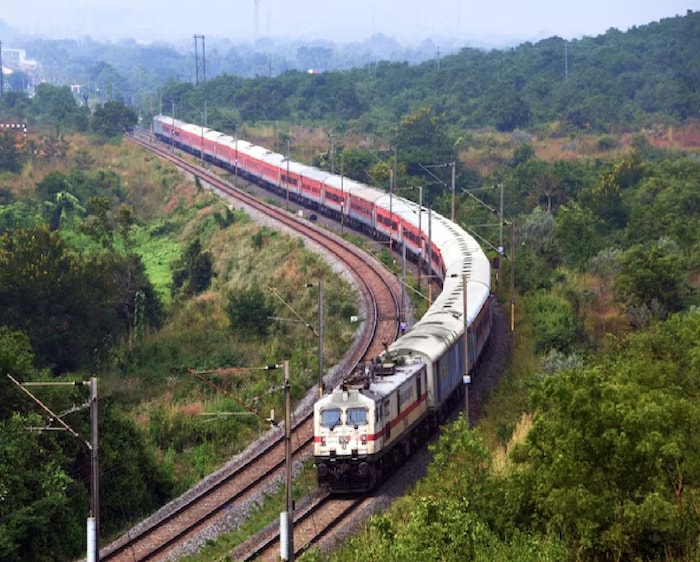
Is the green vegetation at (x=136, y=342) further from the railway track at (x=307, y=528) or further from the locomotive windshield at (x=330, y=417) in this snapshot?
the railway track at (x=307, y=528)

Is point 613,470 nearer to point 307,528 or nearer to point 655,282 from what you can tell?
point 307,528

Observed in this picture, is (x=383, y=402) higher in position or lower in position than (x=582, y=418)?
lower

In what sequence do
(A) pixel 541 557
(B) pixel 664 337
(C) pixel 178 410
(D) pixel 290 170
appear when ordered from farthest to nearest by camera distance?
1. (D) pixel 290 170
2. (C) pixel 178 410
3. (B) pixel 664 337
4. (A) pixel 541 557

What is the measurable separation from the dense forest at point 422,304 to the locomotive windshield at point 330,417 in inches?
126

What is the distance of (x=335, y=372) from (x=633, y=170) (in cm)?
5358

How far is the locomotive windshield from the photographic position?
35.2 meters

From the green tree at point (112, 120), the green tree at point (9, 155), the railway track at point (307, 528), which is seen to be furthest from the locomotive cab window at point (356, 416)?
the green tree at point (112, 120)

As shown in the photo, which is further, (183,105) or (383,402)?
(183,105)

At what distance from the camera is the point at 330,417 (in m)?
35.2

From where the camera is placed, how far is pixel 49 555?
113 feet

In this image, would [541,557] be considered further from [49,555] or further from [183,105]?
[183,105]

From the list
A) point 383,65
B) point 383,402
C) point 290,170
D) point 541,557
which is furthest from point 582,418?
point 383,65

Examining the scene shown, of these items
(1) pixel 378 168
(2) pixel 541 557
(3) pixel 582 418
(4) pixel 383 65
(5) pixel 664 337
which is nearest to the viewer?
(2) pixel 541 557

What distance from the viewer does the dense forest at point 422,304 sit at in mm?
26812
